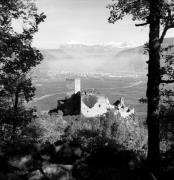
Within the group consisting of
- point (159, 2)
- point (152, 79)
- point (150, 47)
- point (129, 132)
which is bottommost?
point (129, 132)

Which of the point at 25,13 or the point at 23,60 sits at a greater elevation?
the point at 25,13

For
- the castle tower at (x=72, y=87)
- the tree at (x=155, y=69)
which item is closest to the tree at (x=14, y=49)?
the tree at (x=155, y=69)

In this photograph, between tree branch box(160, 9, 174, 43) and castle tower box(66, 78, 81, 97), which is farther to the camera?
castle tower box(66, 78, 81, 97)

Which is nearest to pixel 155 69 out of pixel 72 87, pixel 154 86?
pixel 154 86

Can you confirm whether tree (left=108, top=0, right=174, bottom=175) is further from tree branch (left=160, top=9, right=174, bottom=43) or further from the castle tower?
the castle tower

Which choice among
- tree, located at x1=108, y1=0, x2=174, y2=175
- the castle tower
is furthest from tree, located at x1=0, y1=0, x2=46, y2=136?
the castle tower

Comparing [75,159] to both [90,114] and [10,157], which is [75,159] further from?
[90,114]

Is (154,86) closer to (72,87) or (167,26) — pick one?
(167,26)

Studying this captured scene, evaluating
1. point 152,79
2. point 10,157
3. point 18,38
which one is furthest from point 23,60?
point 152,79
